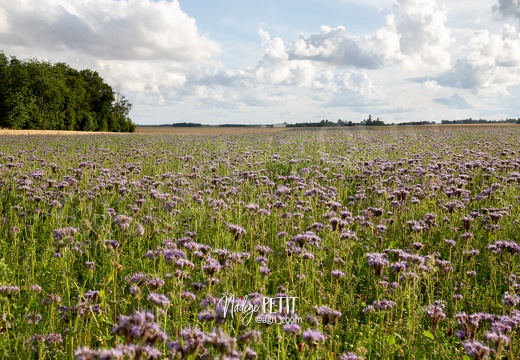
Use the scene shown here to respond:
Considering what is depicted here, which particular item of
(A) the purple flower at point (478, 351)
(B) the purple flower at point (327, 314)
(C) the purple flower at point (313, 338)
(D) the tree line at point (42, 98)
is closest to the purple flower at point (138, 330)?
(C) the purple flower at point (313, 338)

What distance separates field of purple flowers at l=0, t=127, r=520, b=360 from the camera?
3.19 m

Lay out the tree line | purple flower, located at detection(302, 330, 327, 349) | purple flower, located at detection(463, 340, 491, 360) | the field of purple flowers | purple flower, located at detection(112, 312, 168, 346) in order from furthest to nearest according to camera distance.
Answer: the tree line
the field of purple flowers
purple flower, located at detection(302, 330, 327, 349)
purple flower, located at detection(463, 340, 491, 360)
purple flower, located at detection(112, 312, 168, 346)

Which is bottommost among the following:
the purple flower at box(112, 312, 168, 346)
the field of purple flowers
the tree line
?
the field of purple flowers

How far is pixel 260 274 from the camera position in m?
4.73

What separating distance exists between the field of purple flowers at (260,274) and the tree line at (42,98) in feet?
177

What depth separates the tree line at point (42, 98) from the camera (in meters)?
57.4

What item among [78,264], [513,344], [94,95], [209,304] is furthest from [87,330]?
Answer: [94,95]

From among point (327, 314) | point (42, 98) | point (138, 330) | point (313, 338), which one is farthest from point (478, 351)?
point (42, 98)

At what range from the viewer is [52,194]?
7301 mm

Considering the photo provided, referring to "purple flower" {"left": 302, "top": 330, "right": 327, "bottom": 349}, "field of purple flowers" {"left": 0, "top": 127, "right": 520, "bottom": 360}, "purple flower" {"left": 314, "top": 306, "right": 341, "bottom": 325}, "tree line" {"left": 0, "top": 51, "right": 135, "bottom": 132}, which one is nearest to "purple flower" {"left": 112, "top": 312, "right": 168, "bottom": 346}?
"field of purple flowers" {"left": 0, "top": 127, "right": 520, "bottom": 360}

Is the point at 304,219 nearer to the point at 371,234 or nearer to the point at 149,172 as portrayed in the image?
the point at 371,234

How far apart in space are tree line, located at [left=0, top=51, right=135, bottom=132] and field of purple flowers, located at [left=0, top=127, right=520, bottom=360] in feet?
177

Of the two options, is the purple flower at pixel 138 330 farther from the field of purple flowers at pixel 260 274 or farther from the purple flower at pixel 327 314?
the purple flower at pixel 327 314

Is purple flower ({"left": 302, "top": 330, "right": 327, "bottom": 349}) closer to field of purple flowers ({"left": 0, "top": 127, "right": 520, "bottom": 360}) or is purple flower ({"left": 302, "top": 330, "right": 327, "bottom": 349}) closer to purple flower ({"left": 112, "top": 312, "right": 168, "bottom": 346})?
field of purple flowers ({"left": 0, "top": 127, "right": 520, "bottom": 360})
